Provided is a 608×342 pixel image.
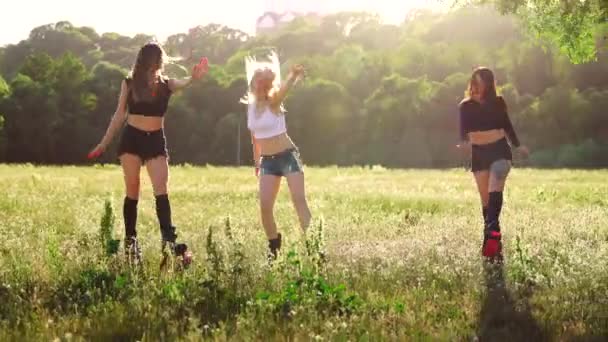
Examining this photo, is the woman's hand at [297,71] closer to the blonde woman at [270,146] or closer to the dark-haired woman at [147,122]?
the blonde woman at [270,146]

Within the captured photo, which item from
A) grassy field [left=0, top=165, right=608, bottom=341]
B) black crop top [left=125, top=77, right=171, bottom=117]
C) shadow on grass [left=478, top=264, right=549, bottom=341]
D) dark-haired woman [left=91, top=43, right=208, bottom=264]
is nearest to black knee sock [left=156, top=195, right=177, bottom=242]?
dark-haired woman [left=91, top=43, right=208, bottom=264]

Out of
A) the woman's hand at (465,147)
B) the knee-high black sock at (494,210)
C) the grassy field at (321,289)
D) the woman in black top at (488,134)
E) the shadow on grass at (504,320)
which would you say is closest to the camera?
the shadow on grass at (504,320)

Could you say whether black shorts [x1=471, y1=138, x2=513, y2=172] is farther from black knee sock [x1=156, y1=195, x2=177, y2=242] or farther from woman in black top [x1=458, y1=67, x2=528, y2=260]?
black knee sock [x1=156, y1=195, x2=177, y2=242]

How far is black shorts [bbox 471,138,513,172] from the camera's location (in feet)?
30.1

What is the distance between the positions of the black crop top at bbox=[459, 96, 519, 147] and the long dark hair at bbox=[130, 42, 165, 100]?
149 inches

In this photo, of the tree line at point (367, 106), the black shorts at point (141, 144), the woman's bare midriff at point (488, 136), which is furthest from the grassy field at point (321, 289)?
the tree line at point (367, 106)

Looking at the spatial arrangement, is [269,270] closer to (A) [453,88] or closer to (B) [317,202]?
(B) [317,202]

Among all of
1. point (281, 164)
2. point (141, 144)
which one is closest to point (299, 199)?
point (281, 164)

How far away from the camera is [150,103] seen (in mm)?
8203

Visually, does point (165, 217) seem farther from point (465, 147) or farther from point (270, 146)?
point (465, 147)

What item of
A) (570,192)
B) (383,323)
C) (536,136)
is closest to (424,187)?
(570,192)

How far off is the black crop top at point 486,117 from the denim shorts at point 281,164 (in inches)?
92.3

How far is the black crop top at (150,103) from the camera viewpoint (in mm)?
8172

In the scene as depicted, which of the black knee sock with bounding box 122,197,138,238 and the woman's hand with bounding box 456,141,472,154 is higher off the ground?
the woman's hand with bounding box 456,141,472,154
